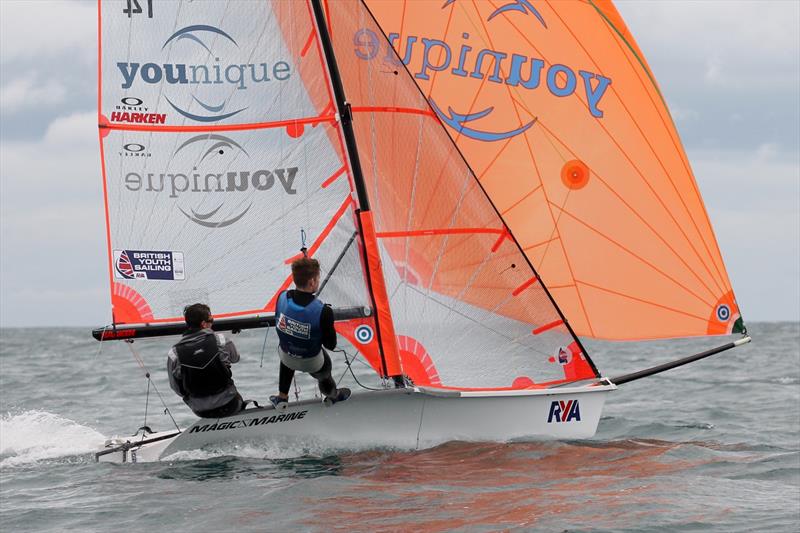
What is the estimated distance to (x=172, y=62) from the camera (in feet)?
26.8

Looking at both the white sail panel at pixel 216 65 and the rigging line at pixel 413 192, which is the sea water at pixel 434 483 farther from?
the white sail panel at pixel 216 65

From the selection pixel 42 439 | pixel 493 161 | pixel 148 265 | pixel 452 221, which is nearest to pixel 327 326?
pixel 452 221

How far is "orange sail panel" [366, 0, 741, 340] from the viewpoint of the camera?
30.0ft

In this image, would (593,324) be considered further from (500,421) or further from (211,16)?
(211,16)

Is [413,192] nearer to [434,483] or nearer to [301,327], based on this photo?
[301,327]

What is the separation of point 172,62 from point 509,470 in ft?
13.2

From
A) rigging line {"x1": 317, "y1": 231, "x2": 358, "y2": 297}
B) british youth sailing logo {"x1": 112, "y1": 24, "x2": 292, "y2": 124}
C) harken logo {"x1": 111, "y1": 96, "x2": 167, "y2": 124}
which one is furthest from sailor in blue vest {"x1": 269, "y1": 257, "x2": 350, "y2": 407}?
harken logo {"x1": 111, "y1": 96, "x2": 167, "y2": 124}

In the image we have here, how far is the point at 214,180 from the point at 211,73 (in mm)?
838

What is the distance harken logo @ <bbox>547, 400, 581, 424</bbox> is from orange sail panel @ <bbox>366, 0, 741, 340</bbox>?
1.58m

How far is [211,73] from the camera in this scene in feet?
27.0

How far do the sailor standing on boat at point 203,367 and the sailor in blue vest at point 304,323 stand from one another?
0.40m

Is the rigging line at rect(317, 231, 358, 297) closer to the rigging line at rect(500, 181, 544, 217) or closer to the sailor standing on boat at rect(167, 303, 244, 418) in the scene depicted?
the sailor standing on boat at rect(167, 303, 244, 418)

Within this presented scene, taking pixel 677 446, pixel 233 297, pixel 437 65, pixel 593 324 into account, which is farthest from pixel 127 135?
pixel 677 446

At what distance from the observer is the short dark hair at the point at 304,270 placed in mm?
7156
